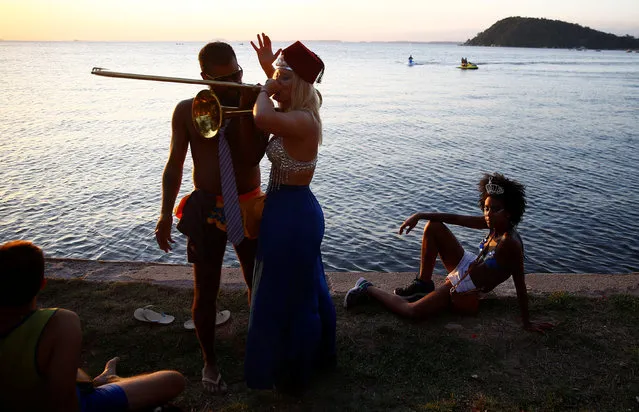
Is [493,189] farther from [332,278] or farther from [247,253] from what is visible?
[247,253]

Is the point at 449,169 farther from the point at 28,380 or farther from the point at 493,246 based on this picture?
the point at 28,380

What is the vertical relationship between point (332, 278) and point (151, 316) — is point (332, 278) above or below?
below

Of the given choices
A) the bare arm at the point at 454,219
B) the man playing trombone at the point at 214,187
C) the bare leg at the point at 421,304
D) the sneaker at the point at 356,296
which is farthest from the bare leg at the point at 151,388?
the bare arm at the point at 454,219

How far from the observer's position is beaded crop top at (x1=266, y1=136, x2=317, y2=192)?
3705 mm

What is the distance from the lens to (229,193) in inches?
154

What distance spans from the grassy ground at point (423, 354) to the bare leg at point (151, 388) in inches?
22.5

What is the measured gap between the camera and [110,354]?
4.56 m

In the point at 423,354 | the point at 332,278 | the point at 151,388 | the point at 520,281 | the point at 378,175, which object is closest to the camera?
the point at 151,388

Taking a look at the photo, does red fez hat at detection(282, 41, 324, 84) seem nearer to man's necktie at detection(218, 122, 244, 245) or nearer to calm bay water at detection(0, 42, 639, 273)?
man's necktie at detection(218, 122, 244, 245)

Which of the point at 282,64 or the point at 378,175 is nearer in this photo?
the point at 282,64

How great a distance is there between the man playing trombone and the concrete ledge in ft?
6.16

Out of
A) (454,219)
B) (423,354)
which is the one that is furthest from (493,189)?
(423,354)

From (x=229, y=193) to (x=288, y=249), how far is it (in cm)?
61

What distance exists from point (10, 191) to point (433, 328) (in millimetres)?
11428
